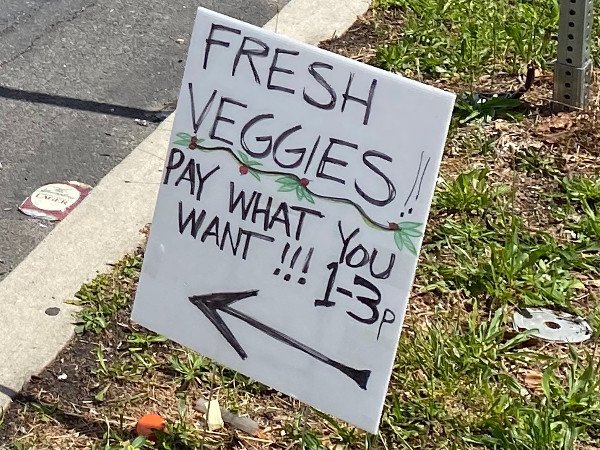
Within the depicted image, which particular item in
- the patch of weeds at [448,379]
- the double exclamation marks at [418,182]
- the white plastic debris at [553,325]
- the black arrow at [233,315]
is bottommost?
the patch of weeds at [448,379]

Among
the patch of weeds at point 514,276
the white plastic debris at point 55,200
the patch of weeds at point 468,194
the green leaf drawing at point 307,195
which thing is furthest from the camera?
the white plastic debris at point 55,200

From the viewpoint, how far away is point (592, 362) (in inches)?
110

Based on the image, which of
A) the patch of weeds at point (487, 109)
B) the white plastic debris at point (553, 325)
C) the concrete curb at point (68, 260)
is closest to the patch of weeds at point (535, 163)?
the patch of weeds at point (487, 109)

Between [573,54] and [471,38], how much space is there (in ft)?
2.42

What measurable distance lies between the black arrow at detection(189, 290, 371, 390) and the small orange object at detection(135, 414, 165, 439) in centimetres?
40

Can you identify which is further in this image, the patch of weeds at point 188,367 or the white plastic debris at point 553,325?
the white plastic debris at point 553,325

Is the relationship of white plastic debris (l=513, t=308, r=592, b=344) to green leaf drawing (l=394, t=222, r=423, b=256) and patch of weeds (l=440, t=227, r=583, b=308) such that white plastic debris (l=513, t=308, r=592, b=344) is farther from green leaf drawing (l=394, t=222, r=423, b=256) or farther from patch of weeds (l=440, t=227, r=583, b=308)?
green leaf drawing (l=394, t=222, r=423, b=256)

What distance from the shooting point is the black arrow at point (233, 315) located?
2.28 m

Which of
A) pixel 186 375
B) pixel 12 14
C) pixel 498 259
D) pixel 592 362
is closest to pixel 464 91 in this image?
pixel 498 259

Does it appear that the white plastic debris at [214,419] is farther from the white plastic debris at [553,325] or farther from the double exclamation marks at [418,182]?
the white plastic debris at [553,325]

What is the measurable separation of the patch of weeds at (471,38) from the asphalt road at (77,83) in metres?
0.88

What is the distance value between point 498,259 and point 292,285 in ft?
3.66

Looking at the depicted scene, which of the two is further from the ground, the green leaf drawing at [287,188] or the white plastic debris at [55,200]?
the green leaf drawing at [287,188]

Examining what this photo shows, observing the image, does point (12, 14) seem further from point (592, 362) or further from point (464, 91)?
point (592, 362)
